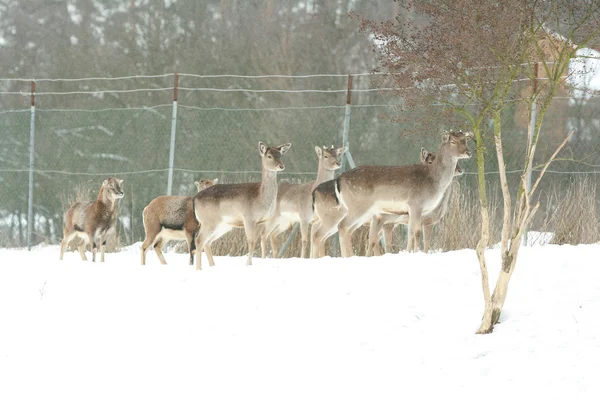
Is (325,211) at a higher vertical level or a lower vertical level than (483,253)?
lower

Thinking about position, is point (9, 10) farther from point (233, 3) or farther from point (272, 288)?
point (272, 288)

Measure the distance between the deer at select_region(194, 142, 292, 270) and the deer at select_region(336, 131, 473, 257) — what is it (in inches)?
31.7

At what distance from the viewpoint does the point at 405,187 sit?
40.0 ft

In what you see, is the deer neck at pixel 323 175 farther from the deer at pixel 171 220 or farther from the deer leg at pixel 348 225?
the deer at pixel 171 220

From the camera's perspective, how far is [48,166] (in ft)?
76.3

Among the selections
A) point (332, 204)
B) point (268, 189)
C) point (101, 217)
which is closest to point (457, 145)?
point (332, 204)

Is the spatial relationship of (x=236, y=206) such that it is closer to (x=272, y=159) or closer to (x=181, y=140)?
(x=272, y=159)

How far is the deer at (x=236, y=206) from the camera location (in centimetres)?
1225

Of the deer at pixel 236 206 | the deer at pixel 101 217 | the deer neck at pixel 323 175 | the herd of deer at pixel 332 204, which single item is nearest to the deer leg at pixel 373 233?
the herd of deer at pixel 332 204

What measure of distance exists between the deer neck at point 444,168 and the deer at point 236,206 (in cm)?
172

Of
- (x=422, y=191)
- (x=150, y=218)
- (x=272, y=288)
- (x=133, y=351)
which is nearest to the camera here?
(x=133, y=351)

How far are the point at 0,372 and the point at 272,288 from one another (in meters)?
2.65

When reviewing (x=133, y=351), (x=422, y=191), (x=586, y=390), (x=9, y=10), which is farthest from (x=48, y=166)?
(x=586, y=390)

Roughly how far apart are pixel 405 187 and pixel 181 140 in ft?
34.1
